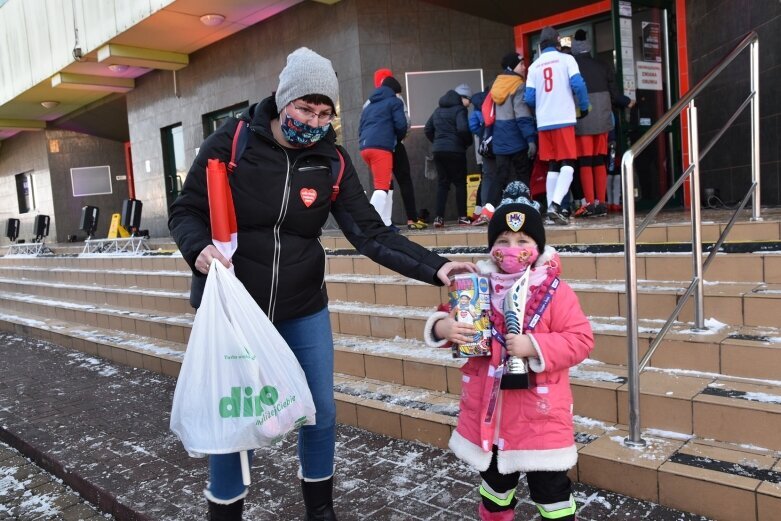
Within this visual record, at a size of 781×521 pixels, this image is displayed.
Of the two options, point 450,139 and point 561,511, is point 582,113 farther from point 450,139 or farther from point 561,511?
point 561,511

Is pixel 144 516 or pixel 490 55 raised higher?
pixel 490 55

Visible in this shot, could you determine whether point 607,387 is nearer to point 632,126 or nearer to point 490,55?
point 632,126

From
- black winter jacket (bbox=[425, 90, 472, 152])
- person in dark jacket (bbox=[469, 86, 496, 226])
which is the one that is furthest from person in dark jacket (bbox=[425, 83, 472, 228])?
person in dark jacket (bbox=[469, 86, 496, 226])

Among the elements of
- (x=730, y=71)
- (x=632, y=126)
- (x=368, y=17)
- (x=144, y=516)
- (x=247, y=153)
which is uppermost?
(x=368, y=17)

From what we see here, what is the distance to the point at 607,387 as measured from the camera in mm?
3256

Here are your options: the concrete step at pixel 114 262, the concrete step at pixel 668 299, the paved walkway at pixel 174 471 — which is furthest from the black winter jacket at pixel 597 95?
the concrete step at pixel 114 262

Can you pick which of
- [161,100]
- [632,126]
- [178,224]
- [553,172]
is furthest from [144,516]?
[161,100]

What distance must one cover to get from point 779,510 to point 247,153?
237 centimetres

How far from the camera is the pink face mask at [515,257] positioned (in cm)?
216

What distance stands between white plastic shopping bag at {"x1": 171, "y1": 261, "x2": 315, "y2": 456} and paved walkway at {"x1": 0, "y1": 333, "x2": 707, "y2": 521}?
108cm

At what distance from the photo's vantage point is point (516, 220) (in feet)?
7.11

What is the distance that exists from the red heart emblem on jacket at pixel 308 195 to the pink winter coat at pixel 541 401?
645mm

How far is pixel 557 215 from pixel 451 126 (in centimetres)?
255

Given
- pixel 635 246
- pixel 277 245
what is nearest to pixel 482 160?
pixel 635 246
